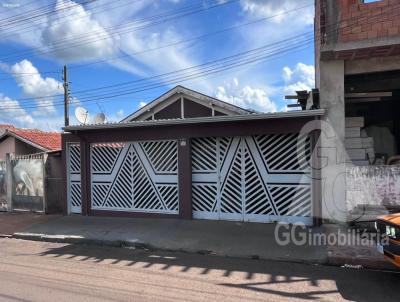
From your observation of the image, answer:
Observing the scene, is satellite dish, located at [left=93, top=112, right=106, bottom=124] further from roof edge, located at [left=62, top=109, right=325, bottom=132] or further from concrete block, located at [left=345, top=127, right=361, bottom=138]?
concrete block, located at [left=345, top=127, right=361, bottom=138]

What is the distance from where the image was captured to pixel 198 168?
38.8 feet

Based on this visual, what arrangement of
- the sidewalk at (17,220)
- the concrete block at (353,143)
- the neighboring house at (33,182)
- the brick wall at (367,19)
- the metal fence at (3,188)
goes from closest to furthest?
the brick wall at (367,19) → the concrete block at (353,143) → the sidewalk at (17,220) → the neighboring house at (33,182) → the metal fence at (3,188)

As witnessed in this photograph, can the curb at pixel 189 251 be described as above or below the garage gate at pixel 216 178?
below

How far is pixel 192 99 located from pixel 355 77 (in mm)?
7452

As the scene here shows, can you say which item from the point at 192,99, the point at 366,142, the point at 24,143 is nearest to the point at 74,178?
the point at 192,99

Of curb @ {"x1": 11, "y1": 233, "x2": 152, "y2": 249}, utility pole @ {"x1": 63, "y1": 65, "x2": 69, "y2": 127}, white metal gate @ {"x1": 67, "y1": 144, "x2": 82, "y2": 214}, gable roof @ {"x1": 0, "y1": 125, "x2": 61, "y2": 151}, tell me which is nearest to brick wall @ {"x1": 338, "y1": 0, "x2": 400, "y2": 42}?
curb @ {"x1": 11, "y1": 233, "x2": 152, "y2": 249}

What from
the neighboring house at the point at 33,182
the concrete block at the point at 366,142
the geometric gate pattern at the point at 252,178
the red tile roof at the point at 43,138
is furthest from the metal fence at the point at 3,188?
the concrete block at the point at 366,142

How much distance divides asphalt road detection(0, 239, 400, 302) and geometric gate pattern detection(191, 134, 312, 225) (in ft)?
9.95

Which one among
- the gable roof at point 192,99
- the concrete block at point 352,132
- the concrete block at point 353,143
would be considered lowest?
the concrete block at point 353,143

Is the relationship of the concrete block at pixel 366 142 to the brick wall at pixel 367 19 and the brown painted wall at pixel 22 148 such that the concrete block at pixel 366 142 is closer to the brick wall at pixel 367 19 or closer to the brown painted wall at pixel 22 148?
the brick wall at pixel 367 19

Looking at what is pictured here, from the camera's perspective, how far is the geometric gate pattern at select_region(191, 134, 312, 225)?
418 inches

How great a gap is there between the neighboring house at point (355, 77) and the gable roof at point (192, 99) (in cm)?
540

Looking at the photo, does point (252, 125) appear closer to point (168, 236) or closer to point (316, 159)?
point (316, 159)

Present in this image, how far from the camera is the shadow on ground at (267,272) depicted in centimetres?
601
